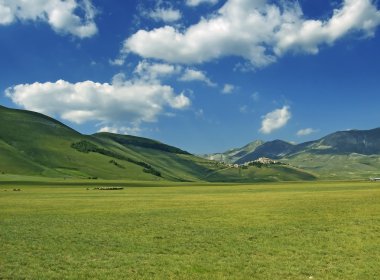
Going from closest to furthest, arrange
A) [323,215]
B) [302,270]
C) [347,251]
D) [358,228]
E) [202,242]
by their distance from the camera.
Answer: [302,270] → [347,251] → [202,242] → [358,228] → [323,215]

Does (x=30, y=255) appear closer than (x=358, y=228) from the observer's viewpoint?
Yes

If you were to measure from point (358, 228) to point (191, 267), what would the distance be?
77.8 feet

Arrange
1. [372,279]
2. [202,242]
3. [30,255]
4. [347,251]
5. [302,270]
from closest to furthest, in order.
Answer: [372,279], [302,270], [30,255], [347,251], [202,242]

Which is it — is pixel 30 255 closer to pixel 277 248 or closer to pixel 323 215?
pixel 277 248

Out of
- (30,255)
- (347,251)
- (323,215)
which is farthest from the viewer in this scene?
(323,215)

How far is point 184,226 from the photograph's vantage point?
46656 mm

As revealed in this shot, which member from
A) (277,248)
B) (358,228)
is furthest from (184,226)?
(358,228)

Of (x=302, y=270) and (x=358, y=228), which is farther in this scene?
(x=358, y=228)

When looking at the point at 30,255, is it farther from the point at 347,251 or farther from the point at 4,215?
the point at 4,215

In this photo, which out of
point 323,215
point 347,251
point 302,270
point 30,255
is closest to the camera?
point 302,270

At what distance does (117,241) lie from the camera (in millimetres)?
37438

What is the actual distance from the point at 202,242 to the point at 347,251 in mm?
11599

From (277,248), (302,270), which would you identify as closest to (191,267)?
(302,270)

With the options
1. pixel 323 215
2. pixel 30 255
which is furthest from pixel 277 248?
pixel 323 215
